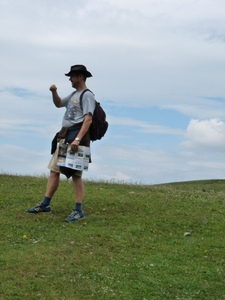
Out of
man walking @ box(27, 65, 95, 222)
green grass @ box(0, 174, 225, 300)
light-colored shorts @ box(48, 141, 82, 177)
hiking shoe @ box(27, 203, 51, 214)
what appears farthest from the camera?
hiking shoe @ box(27, 203, 51, 214)

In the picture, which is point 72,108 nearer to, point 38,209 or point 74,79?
point 74,79

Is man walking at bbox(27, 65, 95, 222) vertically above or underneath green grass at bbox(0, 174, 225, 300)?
above

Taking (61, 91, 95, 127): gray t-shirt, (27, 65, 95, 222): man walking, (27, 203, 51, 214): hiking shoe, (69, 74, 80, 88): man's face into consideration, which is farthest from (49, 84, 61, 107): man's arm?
(27, 203, 51, 214): hiking shoe

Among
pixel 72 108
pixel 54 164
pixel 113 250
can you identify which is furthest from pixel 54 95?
pixel 113 250

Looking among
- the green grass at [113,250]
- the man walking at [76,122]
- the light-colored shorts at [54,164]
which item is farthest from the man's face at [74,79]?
the green grass at [113,250]

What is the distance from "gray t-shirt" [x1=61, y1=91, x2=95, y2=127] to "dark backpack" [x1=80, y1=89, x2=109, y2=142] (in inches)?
4.1

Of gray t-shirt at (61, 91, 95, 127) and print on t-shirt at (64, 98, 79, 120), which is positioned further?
print on t-shirt at (64, 98, 79, 120)

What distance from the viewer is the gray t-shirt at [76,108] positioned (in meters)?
8.99

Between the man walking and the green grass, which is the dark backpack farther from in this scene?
the green grass

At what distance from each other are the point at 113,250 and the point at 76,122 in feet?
7.98

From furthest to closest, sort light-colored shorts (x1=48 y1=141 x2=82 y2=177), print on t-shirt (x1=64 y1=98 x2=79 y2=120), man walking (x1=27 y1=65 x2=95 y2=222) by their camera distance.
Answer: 1. light-colored shorts (x1=48 y1=141 x2=82 y2=177)
2. print on t-shirt (x1=64 y1=98 x2=79 y2=120)
3. man walking (x1=27 y1=65 x2=95 y2=222)

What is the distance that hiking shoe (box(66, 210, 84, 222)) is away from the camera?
922cm

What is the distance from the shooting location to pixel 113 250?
7785 mm

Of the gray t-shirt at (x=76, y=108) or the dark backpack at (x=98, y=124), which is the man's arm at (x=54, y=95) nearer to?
the gray t-shirt at (x=76, y=108)
